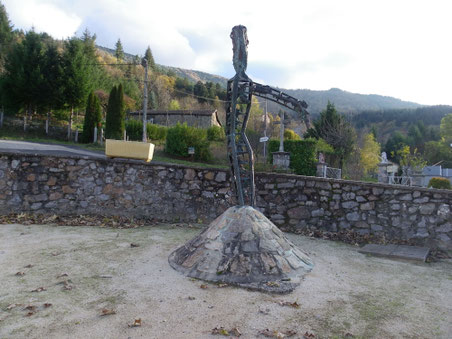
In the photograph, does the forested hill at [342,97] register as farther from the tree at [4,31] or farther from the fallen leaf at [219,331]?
the fallen leaf at [219,331]

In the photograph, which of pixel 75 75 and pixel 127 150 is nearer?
pixel 127 150

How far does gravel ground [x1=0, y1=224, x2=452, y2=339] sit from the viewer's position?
2.57m

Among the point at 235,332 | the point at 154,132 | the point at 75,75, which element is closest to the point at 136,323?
the point at 235,332

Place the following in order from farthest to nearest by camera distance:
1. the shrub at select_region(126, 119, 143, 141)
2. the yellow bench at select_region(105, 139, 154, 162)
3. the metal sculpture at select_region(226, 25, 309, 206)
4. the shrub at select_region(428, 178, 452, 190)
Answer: the shrub at select_region(126, 119, 143, 141) → the shrub at select_region(428, 178, 452, 190) → the yellow bench at select_region(105, 139, 154, 162) → the metal sculpture at select_region(226, 25, 309, 206)

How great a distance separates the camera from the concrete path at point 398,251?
473 cm

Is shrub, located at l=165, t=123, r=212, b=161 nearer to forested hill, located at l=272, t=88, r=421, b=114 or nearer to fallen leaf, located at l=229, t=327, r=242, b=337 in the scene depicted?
fallen leaf, located at l=229, t=327, r=242, b=337

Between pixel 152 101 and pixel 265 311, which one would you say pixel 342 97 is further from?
pixel 265 311

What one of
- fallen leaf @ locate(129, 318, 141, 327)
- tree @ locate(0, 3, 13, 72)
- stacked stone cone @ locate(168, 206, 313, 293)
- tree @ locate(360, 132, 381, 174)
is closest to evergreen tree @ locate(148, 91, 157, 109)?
tree @ locate(0, 3, 13, 72)

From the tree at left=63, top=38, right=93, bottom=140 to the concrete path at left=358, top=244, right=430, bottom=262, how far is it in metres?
24.2

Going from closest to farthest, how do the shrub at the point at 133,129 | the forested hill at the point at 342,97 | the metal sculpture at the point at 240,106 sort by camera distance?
the metal sculpture at the point at 240,106
the shrub at the point at 133,129
the forested hill at the point at 342,97

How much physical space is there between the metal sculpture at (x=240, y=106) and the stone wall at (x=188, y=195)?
2.05m

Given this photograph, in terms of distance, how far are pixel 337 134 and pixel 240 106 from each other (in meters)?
22.5

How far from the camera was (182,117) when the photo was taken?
3612cm

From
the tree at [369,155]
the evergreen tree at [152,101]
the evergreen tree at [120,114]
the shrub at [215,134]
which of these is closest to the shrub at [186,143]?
the shrub at [215,134]
